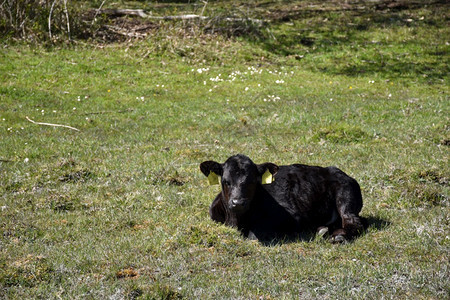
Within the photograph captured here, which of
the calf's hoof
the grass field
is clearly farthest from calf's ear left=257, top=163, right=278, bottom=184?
the calf's hoof

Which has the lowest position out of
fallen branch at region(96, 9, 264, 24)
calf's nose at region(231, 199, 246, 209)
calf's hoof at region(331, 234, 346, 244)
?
fallen branch at region(96, 9, 264, 24)

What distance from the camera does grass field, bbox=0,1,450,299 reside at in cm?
634

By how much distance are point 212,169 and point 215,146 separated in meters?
5.94

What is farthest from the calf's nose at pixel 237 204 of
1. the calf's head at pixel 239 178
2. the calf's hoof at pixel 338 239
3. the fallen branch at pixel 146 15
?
the fallen branch at pixel 146 15

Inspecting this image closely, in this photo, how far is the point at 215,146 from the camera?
13.7m

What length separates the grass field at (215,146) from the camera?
634 centimetres

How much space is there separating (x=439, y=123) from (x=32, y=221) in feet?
35.4

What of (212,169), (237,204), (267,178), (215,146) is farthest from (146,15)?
(237,204)

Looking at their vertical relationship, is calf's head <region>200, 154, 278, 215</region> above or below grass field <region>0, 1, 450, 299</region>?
above

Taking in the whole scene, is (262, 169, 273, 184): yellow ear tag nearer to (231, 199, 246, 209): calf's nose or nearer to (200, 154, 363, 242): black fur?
(200, 154, 363, 242): black fur

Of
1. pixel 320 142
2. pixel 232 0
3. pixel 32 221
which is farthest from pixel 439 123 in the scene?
pixel 232 0

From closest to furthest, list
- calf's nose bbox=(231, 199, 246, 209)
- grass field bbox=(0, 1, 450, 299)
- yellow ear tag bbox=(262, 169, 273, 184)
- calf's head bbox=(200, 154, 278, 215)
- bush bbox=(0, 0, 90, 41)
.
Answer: grass field bbox=(0, 1, 450, 299) < calf's nose bbox=(231, 199, 246, 209) < calf's head bbox=(200, 154, 278, 215) < yellow ear tag bbox=(262, 169, 273, 184) < bush bbox=(0, 0, 90, 41)

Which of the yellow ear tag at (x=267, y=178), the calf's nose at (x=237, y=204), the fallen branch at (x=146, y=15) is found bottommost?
the fallen branch at (x=146, y=15)

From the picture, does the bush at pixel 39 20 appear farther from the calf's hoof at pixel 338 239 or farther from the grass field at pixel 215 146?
the calf's hoof at pixel 338 239
